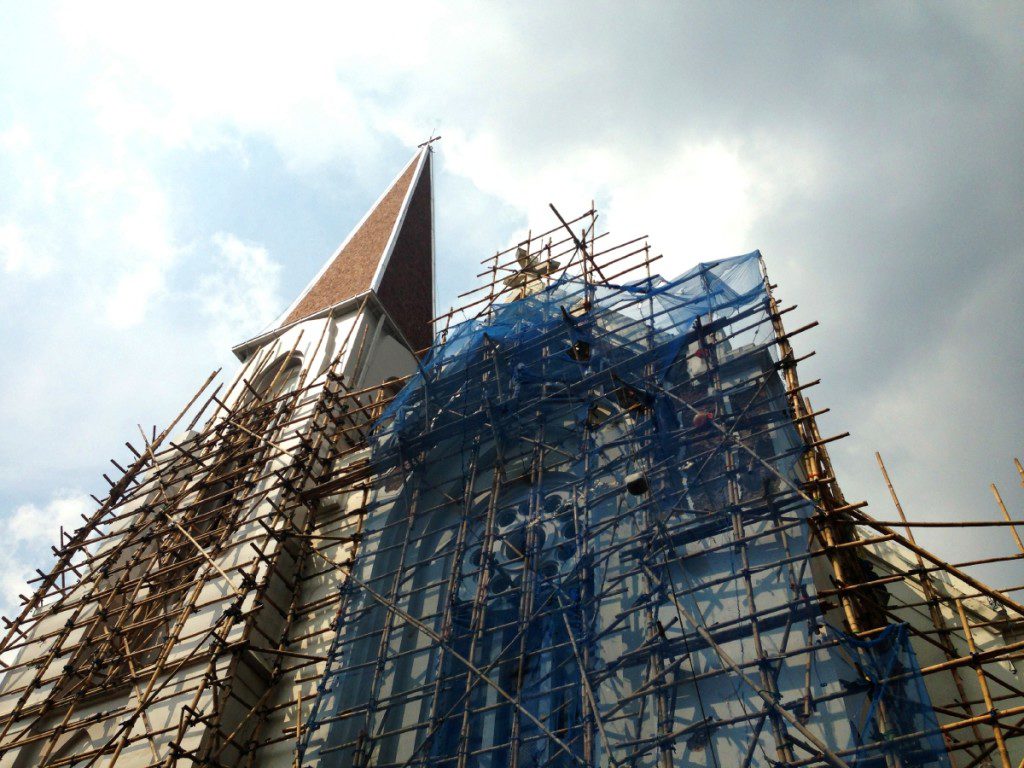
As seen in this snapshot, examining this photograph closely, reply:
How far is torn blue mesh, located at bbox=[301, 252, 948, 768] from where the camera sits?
7.23 meters

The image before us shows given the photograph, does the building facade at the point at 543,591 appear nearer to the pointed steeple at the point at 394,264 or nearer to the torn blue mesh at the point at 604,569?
the torn blue mesh at the point at 604,569

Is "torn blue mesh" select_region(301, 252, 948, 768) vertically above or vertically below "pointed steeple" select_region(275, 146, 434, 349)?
below

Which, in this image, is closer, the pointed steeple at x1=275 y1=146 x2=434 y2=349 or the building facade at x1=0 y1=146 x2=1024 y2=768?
the building facade at x1=0 y1=146 x2=1024 y2=768

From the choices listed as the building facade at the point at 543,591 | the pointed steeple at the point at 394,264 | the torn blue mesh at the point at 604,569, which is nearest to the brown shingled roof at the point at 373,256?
the pointed steeple at the point at 394,264

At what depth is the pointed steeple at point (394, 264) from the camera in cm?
2134

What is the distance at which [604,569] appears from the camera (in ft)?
29.7

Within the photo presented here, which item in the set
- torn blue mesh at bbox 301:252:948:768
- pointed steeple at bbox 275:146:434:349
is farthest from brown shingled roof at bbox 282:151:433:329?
torn blue mesh at bbox 301:252:948:768

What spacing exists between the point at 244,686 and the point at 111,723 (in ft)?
6.99

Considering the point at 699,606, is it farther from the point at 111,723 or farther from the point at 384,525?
the point at 111,723

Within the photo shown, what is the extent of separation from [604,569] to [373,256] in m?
17.0

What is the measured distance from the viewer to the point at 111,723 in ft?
36.5

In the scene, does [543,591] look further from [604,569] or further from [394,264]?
[394,264]

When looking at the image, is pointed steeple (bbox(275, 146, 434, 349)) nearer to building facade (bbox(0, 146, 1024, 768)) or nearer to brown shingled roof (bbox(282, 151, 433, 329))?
brown shingled roof (bbox(282, 151, 433, 329))

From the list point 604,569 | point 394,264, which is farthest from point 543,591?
point 394,264
